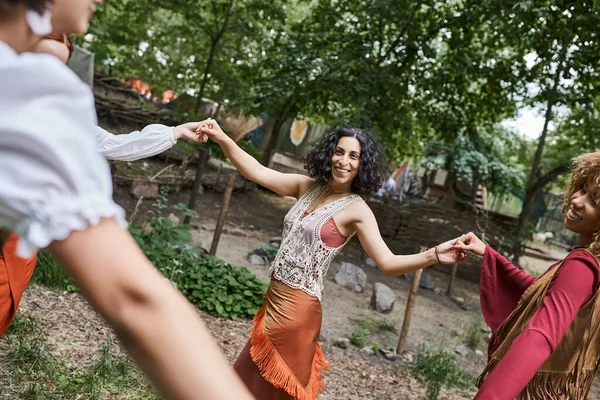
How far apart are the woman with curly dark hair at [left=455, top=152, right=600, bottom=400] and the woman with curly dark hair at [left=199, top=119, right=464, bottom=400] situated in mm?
766

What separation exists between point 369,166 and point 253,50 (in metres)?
10.0

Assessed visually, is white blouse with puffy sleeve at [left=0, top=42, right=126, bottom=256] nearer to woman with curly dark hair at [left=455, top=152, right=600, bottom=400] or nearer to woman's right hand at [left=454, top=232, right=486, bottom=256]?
woman with curly dark hair at [left=455, top=152, right=600, bottom=400]

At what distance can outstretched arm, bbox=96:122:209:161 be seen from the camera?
2.19m

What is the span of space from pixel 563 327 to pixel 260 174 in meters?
1.87

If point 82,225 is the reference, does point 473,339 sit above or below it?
below

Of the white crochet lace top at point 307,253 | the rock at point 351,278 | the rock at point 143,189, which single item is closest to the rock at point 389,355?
the rock at point 351,278

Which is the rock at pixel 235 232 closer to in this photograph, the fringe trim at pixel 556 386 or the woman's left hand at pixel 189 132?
the woman's left hand at pixel 189 132

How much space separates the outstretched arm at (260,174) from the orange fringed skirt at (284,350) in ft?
1.92

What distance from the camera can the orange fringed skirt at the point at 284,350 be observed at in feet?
9.23

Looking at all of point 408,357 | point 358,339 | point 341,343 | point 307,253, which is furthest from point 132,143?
point 408,357

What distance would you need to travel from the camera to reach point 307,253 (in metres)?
2.89

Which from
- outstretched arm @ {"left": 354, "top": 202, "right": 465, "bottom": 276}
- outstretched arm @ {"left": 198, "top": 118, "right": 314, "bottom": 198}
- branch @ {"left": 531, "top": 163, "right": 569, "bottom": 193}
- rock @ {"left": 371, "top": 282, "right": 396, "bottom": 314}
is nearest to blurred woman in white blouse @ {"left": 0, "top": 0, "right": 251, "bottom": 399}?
outstretched arm @ {"left": 354, "top": 202, "right": 465, "bottom": 276}

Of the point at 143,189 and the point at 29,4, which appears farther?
the point at 143,189

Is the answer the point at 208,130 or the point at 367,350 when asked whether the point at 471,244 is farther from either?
the point at 367,350
